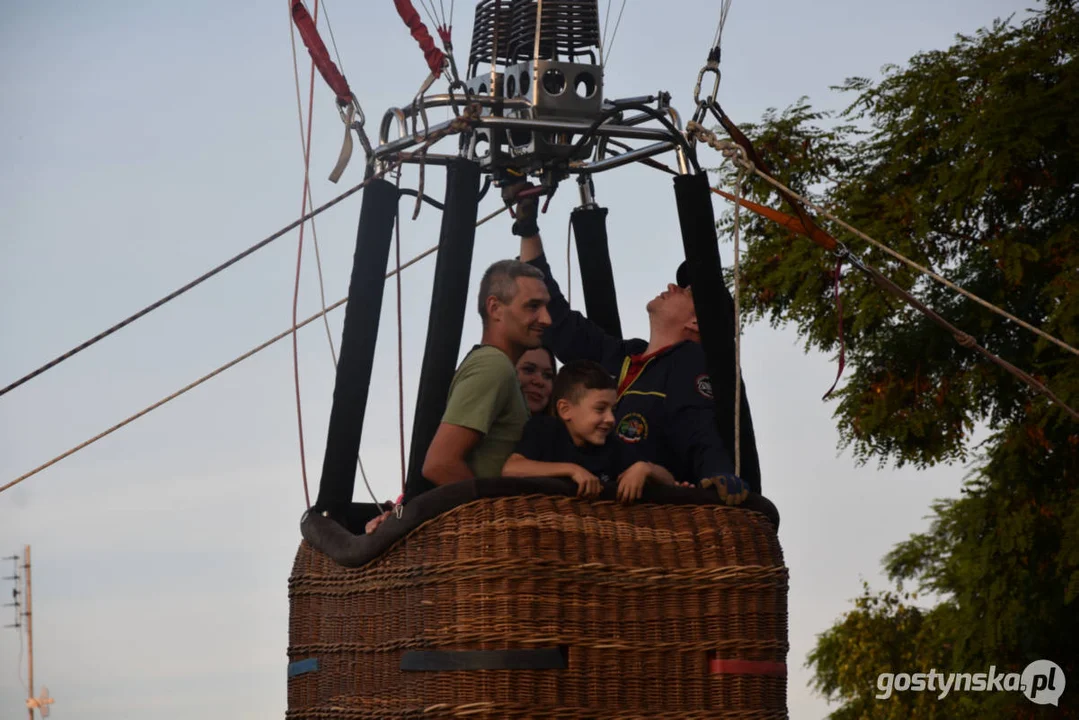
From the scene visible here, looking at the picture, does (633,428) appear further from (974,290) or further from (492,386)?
(974,290)

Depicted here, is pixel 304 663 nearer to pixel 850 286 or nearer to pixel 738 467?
pixel 738 467

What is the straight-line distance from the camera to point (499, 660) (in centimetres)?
367

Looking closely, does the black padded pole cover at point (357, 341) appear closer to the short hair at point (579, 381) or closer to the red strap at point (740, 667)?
the short hair at point (579, 381)

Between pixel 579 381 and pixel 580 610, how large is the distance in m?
0.57

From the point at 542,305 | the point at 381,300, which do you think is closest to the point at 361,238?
the point at 381,300

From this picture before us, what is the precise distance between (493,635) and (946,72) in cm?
782

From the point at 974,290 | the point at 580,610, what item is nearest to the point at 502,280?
the point at 580,610

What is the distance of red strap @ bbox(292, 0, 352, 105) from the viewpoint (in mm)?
4555

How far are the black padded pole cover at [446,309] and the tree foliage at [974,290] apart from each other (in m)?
5.82

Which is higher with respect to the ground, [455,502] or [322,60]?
[322,60]

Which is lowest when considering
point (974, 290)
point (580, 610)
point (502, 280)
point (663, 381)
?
point (580, 610)

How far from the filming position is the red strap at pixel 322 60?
455 cm

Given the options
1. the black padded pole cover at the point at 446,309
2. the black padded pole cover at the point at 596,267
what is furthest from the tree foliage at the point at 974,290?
the black padded pole cover at the point at 446,309

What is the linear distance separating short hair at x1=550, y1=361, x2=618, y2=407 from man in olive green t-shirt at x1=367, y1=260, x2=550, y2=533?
0.33 feet
